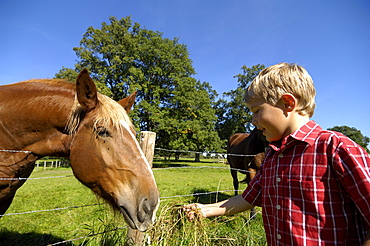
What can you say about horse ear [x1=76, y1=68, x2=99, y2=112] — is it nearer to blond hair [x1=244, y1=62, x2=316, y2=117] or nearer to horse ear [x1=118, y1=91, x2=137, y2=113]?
horse ear [x1=118, y1=91, x2=137, y2=113]

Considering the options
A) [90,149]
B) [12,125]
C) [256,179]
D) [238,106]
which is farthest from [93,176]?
[238,106]

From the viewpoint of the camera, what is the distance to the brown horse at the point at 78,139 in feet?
5.89

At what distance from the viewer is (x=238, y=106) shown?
1337 inches

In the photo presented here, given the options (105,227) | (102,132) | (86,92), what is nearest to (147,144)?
(102,132)

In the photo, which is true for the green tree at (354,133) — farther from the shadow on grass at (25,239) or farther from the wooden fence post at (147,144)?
the shadow on grass at (25,239)

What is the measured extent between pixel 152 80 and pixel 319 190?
2281 cm

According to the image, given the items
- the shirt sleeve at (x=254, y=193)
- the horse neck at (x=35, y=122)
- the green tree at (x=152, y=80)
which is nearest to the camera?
the shirt sleeve at (x=254, y=193)

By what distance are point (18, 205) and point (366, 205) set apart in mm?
8632

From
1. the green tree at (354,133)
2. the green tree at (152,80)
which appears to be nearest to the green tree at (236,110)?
the green tree at (152,80)

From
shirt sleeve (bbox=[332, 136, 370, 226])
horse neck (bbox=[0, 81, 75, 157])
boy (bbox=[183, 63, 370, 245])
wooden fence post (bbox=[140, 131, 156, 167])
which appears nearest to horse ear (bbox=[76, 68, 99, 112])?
horse neck (bbox=[0, 81, 75, 157])

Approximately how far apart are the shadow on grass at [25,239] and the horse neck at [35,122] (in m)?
2.43

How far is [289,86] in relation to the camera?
46.8 inches

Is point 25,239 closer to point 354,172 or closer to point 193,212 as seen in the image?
point 193,212

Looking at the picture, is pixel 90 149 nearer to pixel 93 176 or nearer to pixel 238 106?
pixel 93 176
